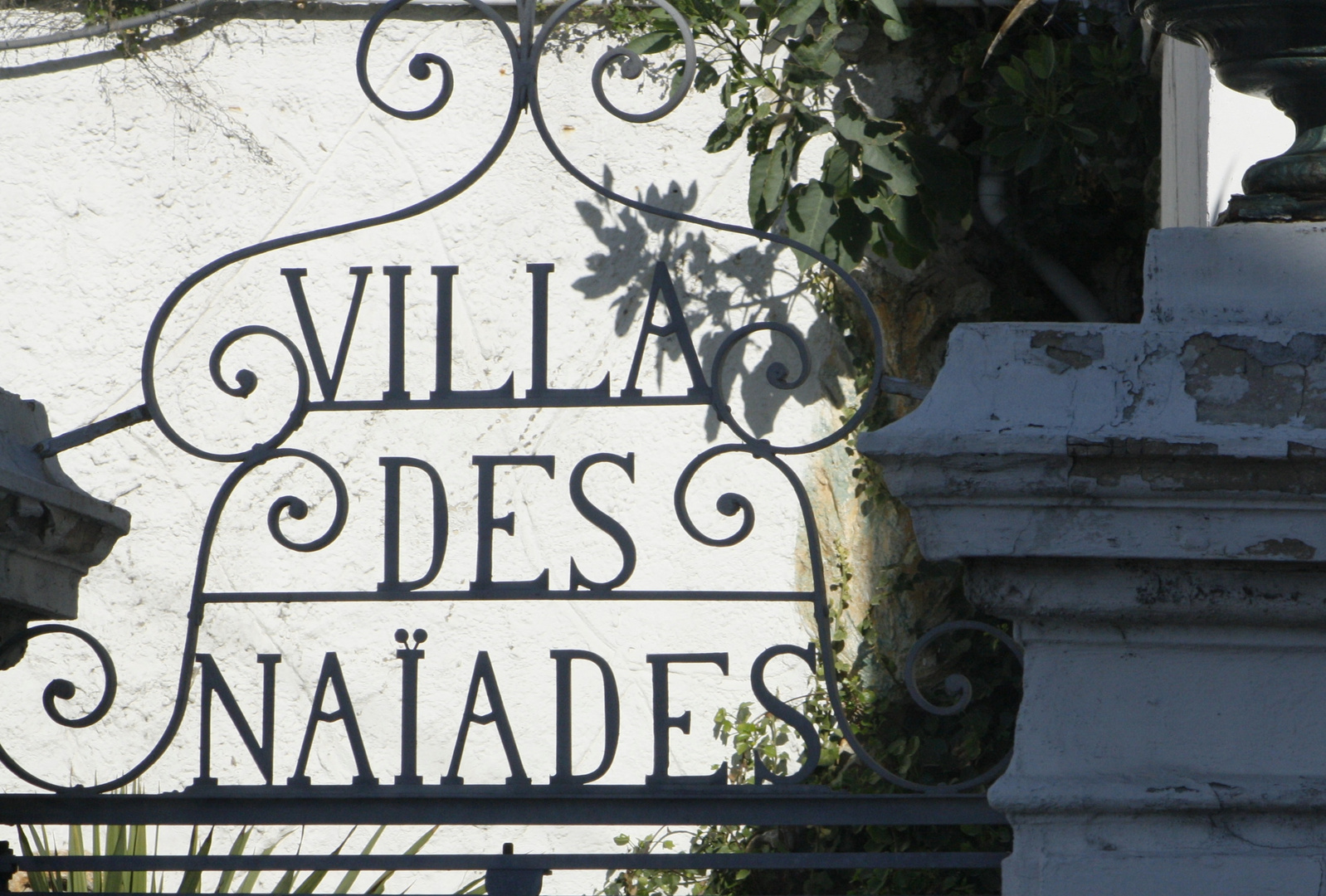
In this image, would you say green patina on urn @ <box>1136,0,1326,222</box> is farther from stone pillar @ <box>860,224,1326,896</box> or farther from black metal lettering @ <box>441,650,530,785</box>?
black metal lettering @ <box>441,650,530,785</box>

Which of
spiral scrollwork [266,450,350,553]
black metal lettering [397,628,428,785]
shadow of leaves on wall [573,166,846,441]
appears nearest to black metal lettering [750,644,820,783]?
black metal lettering [397,628,428,785]

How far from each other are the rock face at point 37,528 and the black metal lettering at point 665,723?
2.32ft

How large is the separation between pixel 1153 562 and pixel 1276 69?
482 millimetres

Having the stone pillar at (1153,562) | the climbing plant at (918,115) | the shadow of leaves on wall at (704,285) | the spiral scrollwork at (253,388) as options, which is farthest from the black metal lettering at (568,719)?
the shadow of leaves on wall at (704,285)

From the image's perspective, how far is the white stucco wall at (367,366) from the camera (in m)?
3.51

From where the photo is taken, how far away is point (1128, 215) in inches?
147

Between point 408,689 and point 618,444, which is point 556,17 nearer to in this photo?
point 408,689

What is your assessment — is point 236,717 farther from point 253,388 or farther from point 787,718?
point 787,718

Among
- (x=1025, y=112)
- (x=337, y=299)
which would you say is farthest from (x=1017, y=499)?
(x=337, y=299)

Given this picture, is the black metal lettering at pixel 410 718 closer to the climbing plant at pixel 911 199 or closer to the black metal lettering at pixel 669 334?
the black metal lettering at pixel 669 334

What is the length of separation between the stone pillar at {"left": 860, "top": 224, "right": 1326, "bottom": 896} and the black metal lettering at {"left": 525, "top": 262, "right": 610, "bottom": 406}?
0.59 metres

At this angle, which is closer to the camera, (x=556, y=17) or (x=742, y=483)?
(x=556, y=17)

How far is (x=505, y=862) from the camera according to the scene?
1.60m

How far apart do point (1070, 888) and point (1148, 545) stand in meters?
0.29
